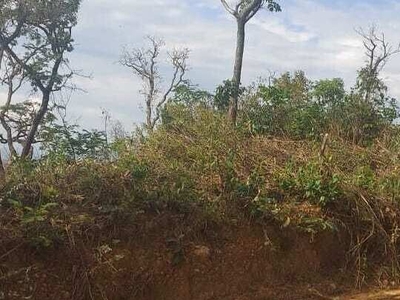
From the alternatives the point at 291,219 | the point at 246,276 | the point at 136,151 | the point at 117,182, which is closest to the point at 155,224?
the point at 117,182

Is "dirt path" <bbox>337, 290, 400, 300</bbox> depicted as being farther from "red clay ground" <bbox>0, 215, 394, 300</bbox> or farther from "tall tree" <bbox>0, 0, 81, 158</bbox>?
"tall tree" <bbox>0, 0, 81, 158</bbox>

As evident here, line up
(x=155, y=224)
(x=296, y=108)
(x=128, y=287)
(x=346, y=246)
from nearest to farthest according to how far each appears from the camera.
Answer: (x=128, y=287) → (x=155, y=224) → (x=346, y=246) → (x=296, y=108)

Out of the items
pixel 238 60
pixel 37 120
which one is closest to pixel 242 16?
pixel 238 60

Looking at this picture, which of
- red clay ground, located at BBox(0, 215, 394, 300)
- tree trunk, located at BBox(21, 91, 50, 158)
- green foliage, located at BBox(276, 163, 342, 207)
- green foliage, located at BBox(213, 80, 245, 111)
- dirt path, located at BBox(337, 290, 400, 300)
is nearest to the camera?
red clay ground, located at BBox(0, 215, 394, 300)

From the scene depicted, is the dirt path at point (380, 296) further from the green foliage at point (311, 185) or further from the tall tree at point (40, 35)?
the tall tree at point (40, 35)

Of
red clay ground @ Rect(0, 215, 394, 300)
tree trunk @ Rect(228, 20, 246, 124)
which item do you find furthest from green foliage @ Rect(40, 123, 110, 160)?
tree trunk @ Rect(228, 20, 246, 124)

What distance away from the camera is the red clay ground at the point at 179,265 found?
16.1 ft

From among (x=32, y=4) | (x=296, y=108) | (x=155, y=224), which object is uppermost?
(x=32, y=4)

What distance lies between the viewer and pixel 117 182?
593 cm

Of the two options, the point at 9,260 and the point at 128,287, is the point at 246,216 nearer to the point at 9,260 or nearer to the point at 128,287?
the point at 128,287

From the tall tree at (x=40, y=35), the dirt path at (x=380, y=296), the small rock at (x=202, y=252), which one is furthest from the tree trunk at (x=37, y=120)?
the dirt path at (x=380, y=296)

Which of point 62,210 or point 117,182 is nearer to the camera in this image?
point 62,210

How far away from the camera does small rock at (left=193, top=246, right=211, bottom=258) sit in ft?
18.7

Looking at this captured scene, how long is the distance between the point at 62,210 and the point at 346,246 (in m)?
3.46
